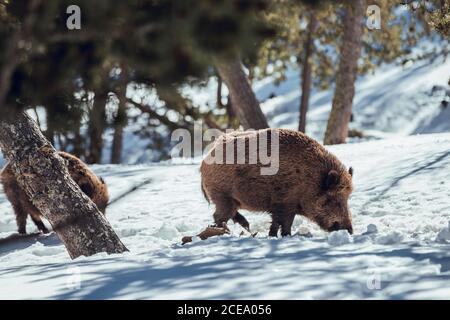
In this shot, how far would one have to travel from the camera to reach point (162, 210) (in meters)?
10.7

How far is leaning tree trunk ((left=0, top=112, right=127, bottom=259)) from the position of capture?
283 inches

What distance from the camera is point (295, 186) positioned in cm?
768

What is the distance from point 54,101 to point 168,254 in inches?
68.0

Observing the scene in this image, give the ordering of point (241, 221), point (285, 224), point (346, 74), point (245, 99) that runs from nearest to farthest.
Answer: point (285, 224) < point (241, 221) < point (245, 99) < point (346, 74)

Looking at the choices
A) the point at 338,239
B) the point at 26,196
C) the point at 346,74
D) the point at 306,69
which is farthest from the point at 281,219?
the point at 306,69

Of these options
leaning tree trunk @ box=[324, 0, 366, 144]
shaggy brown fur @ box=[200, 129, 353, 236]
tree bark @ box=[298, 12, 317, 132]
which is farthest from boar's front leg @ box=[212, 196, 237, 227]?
tree bark @ box=[298, 12, 317, 132]

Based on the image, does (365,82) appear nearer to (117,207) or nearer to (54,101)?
(117,207)

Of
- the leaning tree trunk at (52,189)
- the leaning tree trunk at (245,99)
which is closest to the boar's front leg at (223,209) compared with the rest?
the leaning tree trunk at (52,189)

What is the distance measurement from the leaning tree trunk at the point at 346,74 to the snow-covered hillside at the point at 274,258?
21.5ft

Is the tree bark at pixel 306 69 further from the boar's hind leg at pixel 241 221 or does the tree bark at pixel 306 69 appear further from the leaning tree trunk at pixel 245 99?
the boar's hind leg at pixel 241 221

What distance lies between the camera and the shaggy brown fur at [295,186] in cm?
765

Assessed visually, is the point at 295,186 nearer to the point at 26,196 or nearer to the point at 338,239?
the point at 338,239

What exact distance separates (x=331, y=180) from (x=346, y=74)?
9.94 meters

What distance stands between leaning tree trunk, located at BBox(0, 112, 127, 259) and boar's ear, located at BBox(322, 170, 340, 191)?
→ 227cm
